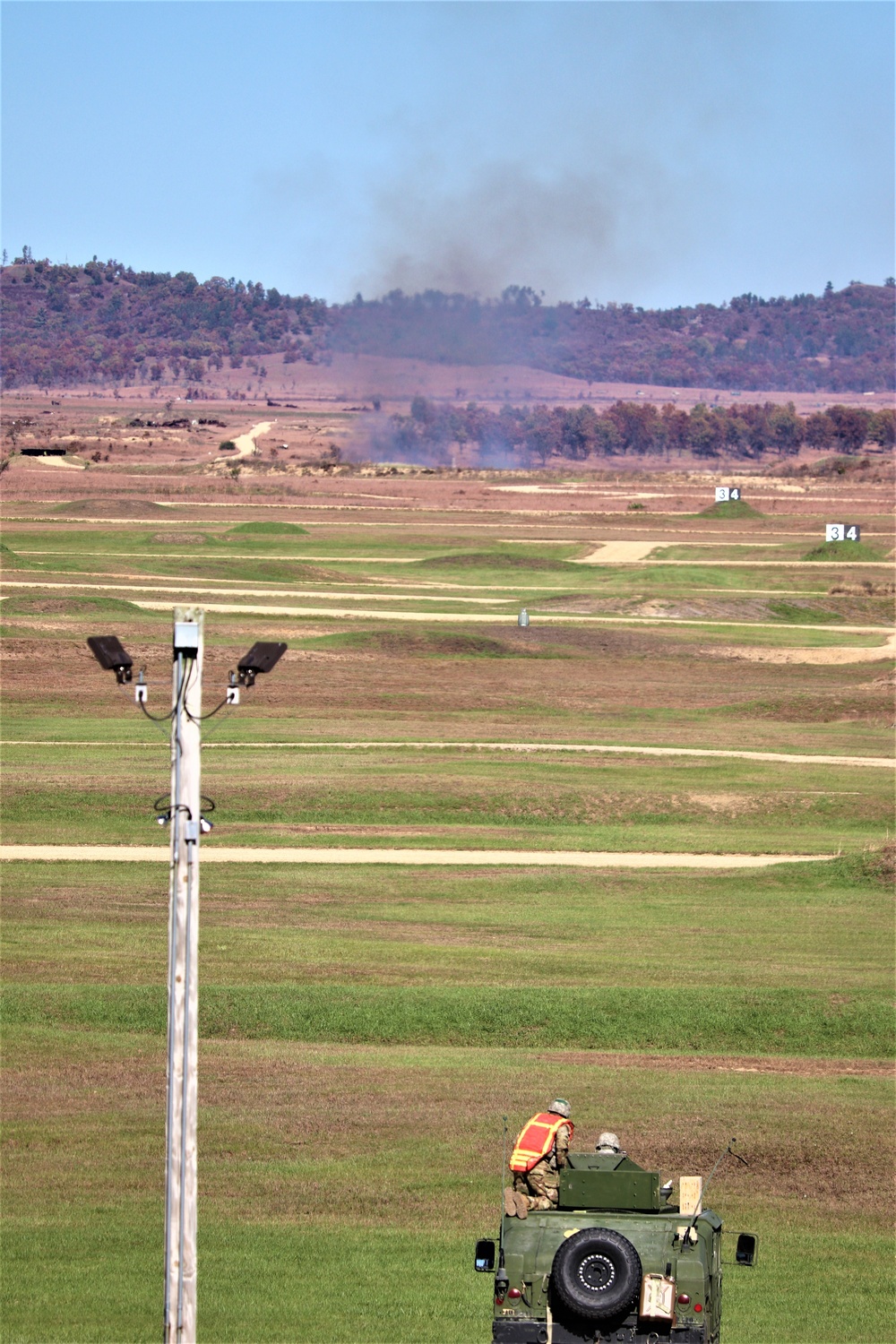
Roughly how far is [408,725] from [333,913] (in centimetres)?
1905

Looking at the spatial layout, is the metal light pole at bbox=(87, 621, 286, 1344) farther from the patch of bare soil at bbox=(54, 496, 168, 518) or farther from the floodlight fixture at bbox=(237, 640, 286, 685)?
the patch of bare soil at bbox=(54, 496, 168, 518)

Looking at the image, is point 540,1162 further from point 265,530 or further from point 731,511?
point 731,511

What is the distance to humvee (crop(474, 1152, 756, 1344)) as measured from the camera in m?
10.6

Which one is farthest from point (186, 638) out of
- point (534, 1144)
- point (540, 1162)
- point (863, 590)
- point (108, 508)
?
point (108, 508)

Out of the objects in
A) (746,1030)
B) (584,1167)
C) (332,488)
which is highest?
(332,488)

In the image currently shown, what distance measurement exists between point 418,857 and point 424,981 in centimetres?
879

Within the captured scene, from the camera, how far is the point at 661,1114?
19297 millimetres

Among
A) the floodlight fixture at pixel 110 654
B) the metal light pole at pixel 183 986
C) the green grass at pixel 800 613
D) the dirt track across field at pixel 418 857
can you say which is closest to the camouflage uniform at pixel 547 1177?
the metal light pole at pixel 183 986

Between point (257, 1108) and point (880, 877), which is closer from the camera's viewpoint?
point (257, 1108)

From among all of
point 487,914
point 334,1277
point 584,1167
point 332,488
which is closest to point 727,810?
point 487,914

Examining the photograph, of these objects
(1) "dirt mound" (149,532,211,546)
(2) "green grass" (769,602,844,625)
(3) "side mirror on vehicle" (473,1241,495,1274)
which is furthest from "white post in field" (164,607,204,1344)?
(1) "dirt mound" (149,532,211,546)

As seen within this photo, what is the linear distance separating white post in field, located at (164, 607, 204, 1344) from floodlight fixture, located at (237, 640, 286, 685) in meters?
0.43

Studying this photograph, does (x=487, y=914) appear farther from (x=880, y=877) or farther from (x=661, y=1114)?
(x=661, y=1114)

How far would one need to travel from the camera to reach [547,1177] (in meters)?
11.5
